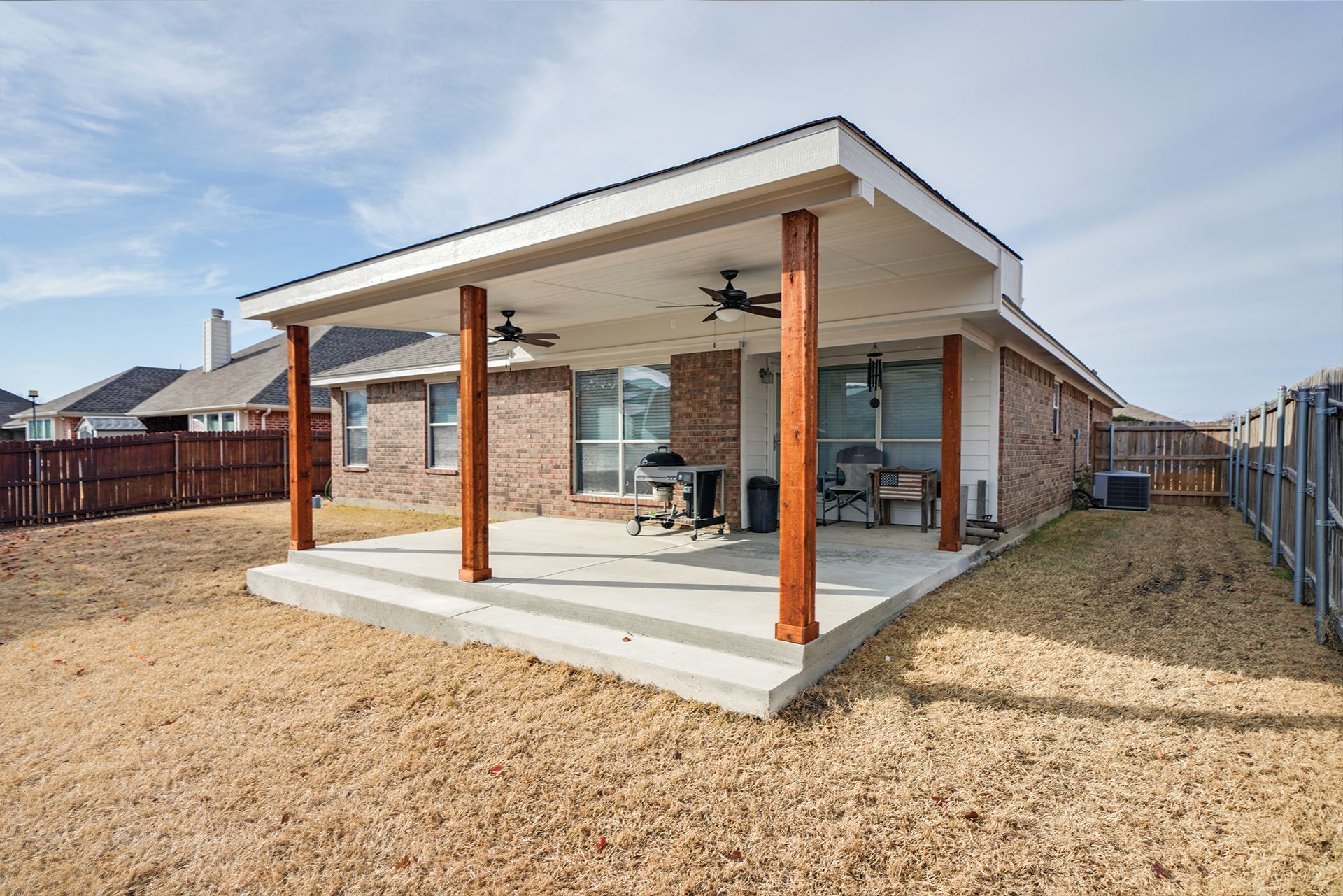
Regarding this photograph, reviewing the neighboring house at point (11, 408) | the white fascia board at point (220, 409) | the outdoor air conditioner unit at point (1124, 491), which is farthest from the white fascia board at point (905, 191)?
the neighboring house at point (11, 408)

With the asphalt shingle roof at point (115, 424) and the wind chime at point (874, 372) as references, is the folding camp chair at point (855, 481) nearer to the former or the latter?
the wind chime at point (874, 372)

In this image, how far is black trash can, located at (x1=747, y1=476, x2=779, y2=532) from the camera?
322 inches

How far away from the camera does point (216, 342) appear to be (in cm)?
2394

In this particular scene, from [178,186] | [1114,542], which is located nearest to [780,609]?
[1114,542]

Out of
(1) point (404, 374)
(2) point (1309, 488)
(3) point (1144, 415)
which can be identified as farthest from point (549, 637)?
(3) point (1144, 415)

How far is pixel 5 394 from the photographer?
3500 cm

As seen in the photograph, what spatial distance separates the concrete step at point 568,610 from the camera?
387 cm

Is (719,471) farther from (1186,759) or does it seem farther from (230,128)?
(230,128)

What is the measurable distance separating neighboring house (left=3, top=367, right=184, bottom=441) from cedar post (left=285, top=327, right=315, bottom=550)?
2216 centimetres

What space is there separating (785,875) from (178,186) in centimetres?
1927

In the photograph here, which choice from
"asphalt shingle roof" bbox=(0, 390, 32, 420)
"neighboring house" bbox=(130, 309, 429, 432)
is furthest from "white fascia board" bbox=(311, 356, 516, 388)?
"asphalt shingle roof" bbox=(0, 390, 32, 420)

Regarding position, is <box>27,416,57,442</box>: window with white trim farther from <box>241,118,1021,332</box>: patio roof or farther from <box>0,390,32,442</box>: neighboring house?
<box>241,118,1021,332</box>: patio roof

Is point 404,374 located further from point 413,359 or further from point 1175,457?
point 1175,457

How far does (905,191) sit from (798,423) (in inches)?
63.8
